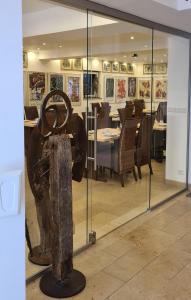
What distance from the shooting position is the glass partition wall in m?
3.40

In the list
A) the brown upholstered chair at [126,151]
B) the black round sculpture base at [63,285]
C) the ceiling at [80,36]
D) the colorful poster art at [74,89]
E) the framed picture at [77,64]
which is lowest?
the black round sculpture base at [63,285]

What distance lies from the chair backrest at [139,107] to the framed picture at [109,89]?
1.57 feet

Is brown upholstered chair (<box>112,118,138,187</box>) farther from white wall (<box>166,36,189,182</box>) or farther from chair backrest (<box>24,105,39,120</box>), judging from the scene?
chair backrest (<box>24,105,39,120</box>)

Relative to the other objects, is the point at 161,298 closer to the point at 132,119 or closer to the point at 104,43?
the point at 132,119

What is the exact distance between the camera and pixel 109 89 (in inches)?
156

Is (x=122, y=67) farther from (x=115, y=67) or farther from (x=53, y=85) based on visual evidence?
(x=53, y=85)

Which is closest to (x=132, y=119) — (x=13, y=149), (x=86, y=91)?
(x=86, y=91)

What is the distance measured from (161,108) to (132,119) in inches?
35.6

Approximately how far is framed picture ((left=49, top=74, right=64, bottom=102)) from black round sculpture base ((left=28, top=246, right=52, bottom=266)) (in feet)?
4.30

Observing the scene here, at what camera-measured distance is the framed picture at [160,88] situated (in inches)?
191

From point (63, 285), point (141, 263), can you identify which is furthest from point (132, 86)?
point (63, 285)

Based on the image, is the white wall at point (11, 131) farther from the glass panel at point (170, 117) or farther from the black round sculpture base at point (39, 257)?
the glass panel at point (170, 117)

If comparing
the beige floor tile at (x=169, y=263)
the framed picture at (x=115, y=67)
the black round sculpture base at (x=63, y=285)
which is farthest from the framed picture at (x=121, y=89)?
the black round sculpture base at (x=63, y=285)

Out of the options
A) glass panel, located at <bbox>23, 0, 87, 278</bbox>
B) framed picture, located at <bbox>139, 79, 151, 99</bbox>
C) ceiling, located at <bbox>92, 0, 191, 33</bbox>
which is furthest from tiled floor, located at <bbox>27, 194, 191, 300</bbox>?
ceiling, located at <bbox>92, 0, 191, 33</bbox>
